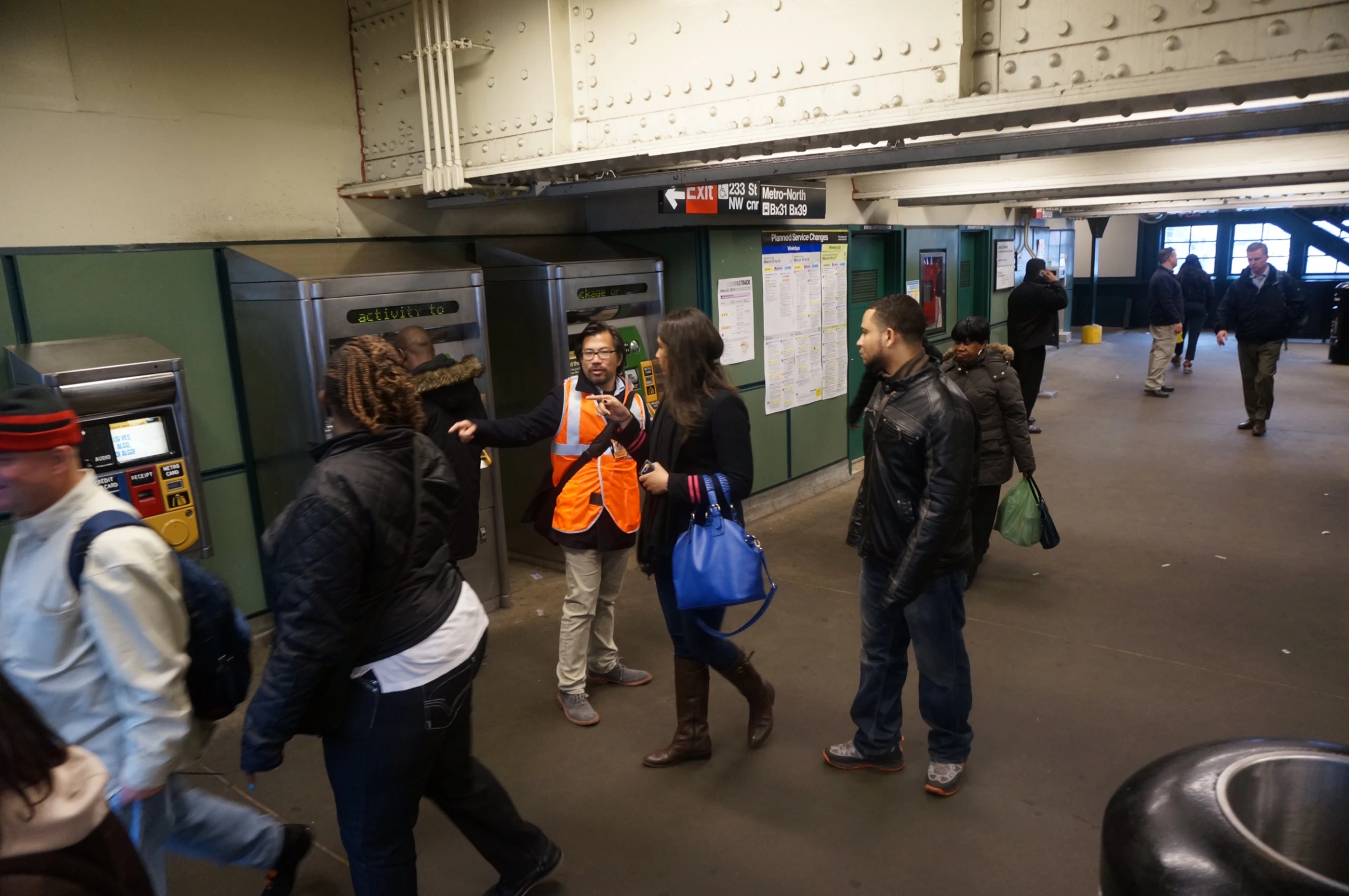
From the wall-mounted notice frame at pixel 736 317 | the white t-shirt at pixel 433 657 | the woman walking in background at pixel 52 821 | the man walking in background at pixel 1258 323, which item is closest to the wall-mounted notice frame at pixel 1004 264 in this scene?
the man walking in background at pixel 1258 323

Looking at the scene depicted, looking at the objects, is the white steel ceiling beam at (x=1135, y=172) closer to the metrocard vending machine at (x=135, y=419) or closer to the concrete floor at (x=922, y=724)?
the concrete floor at (x=922, y=724)

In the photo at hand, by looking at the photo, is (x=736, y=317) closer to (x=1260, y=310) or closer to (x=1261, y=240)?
(x=1260, y=310)

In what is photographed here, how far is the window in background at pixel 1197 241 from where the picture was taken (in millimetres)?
17688

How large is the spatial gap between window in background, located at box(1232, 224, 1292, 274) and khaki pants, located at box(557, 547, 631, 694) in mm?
17969

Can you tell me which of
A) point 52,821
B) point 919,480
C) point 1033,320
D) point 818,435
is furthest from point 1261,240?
point 52,821

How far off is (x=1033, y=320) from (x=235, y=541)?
6842mm

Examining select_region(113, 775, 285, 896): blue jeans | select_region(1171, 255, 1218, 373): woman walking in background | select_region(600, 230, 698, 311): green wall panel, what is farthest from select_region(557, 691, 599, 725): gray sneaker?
select_region(1171, 255, 1218, 373): woman walking in background

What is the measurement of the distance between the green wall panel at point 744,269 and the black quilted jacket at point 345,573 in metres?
3.96

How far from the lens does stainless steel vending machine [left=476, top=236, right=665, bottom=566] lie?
500 centimetres

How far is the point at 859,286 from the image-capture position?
7.72 metres

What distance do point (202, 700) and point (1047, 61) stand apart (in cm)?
284

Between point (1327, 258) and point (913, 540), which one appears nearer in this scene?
point (913, 540)

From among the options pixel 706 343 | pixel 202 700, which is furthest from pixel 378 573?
pixel 706 343

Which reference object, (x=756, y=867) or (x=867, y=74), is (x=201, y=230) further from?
(x=756, y=867)
